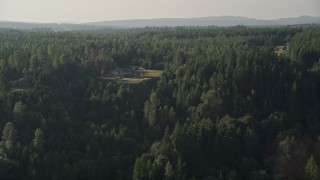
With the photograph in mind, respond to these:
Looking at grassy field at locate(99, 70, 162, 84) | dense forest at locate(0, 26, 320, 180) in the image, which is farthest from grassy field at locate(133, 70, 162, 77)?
dense forest at locate(0, 26, 320, 180)

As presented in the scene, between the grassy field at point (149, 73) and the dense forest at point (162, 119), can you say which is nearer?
the dense forest at point (162, 119)

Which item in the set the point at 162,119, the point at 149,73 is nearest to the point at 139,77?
the point at 149,73

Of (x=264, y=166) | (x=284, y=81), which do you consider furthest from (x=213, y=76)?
(x=264, y=166)

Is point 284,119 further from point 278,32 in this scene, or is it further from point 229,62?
point 278,32

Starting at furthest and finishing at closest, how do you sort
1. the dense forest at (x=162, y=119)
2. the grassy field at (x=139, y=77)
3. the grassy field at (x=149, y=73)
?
1. the grassy field at (x=149, y=73)
2. the grassy field at (x=139, y=77)
3. the dense forest at (x=162, y=119)

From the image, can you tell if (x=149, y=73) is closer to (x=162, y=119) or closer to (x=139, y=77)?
(x=139, y=77)

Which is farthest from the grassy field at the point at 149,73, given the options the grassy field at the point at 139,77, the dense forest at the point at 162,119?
the dense forest at the point at 162,119

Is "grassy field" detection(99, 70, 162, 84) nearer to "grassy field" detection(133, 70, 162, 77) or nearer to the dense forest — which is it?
"grassy field" detection(133, 70, 162, 77)

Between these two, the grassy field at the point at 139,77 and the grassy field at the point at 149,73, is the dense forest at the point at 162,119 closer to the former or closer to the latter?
the grassy field at the point at 139,77
